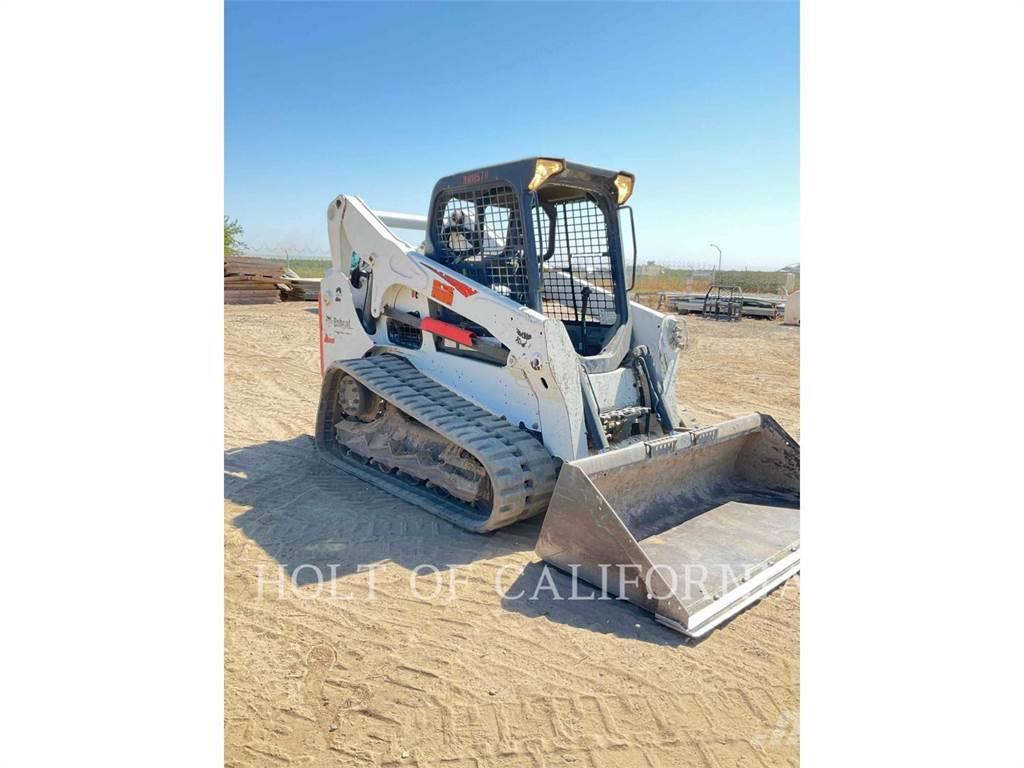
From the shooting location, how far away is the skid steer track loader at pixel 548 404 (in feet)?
11.2

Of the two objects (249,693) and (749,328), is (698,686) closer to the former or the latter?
(249,693)

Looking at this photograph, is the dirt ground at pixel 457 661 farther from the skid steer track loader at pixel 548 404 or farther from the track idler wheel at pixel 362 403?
the track idler wheel at pixel 362 403

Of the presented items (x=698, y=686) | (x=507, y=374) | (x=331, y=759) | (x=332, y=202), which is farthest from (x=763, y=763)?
(x=332, y=202)

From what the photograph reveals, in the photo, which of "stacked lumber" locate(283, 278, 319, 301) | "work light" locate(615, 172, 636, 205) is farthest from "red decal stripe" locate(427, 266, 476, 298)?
"stacked lumber" locate(283, 278, 319, 301)

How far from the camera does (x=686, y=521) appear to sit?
3.98 m

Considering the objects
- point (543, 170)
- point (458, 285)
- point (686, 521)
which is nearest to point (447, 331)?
point (458, 285)

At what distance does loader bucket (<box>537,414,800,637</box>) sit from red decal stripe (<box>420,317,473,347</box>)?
146cm

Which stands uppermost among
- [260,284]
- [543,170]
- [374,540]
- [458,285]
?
[260,284]

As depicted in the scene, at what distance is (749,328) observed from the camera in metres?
17.0

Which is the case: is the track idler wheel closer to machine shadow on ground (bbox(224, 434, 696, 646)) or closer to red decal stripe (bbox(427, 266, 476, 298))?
machine shadow on ground (bbox(224, 434, 696, 646))

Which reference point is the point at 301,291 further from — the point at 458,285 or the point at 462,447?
the point at 462,447

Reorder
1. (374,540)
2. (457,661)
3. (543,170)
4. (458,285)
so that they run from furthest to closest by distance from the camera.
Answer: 1. (458,285)
2. (543,170)
3. (374,540)
4. (457,661)

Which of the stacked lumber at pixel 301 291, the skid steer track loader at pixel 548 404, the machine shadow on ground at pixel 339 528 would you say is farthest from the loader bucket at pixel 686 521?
the stacked lumber at pixel 301 291

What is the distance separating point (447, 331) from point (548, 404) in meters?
1.04
